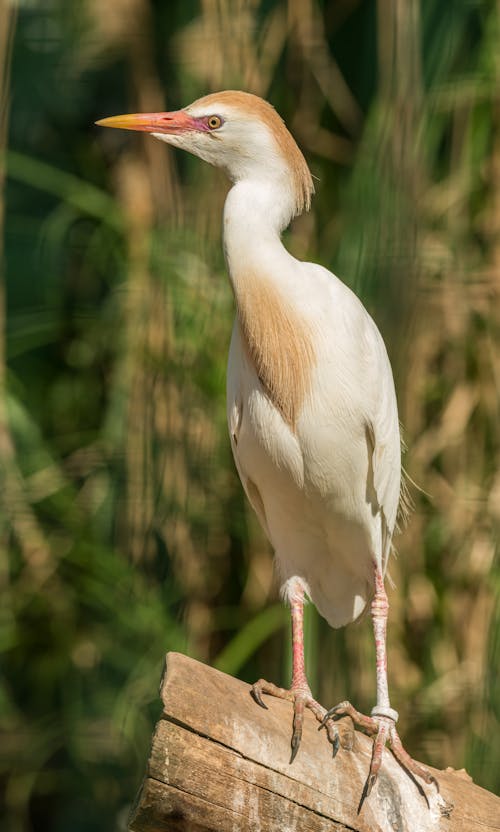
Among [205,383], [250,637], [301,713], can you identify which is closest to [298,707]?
[301,713]

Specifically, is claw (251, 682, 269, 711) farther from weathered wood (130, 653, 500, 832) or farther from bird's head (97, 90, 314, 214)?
bird's head (97, 90, 314, 214)

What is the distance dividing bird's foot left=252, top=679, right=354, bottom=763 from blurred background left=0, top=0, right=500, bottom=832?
0.96 metres

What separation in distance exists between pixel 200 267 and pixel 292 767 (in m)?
1.62

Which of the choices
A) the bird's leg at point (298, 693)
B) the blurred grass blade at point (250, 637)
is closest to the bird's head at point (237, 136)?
the bird's leg at point (298, 693)

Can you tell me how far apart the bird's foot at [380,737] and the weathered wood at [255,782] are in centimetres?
1

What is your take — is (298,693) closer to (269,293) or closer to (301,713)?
(301,713)

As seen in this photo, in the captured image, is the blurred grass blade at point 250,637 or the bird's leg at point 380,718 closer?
the bird's leg at point 380,718

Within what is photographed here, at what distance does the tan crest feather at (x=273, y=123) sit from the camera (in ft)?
5.95

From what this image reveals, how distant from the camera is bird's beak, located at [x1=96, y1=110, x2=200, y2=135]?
184 centimetres

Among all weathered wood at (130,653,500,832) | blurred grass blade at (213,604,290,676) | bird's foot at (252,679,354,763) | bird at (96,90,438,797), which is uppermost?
bird at (96,90,438,797)

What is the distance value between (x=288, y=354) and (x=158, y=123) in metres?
0.42

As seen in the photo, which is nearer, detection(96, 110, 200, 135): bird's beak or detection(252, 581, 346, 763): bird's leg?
detection(252, 581, 346, 763): bird's leg

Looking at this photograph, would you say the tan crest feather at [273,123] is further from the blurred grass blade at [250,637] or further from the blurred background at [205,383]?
the blurred grass blade at [250,637]

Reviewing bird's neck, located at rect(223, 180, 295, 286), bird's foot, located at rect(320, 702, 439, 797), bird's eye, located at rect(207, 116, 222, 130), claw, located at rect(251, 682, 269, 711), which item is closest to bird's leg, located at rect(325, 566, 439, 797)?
bird's foot, located at rect(320, 702, 439, 797)
